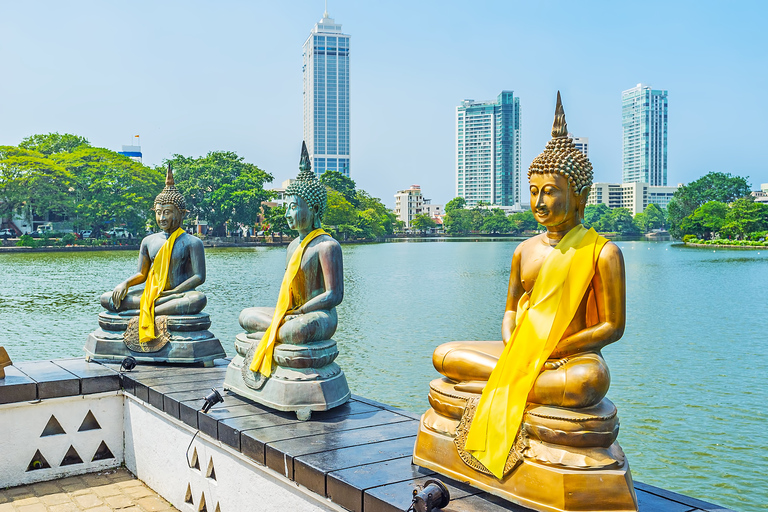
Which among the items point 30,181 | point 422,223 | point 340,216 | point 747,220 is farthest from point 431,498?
point 422,223

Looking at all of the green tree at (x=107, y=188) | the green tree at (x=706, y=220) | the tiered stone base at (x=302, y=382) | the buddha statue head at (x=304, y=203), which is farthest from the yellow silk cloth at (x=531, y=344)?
the green tree at (x=706, y=220)

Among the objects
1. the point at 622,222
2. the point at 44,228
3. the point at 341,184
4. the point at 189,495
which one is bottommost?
the point at 189,495

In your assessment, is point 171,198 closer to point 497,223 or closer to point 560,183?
point 560,183

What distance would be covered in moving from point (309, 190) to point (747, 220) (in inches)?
2408

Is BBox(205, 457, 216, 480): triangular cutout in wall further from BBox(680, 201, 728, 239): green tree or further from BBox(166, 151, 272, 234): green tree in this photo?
BBox(680, 201, 728, 239): green tree

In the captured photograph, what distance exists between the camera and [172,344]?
643 cm

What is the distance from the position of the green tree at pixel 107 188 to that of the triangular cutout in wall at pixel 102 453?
146 feet

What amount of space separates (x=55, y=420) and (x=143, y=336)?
3.73ft

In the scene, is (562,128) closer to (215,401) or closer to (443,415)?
(443,415)

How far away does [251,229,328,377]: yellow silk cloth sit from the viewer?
491 cm

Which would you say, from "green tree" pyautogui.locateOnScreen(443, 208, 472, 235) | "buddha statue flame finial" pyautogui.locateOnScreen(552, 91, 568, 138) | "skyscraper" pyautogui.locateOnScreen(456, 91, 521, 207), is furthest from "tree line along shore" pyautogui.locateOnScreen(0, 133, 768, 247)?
"skyscraper" pyautogui.locateOnScreen(456, 91, 521, 207)

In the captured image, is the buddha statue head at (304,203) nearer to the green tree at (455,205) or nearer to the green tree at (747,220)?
the green tree at (747,220)

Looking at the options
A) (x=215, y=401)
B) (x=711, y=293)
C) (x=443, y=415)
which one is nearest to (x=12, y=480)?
(x=215, y=401)

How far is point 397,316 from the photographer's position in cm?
1677
